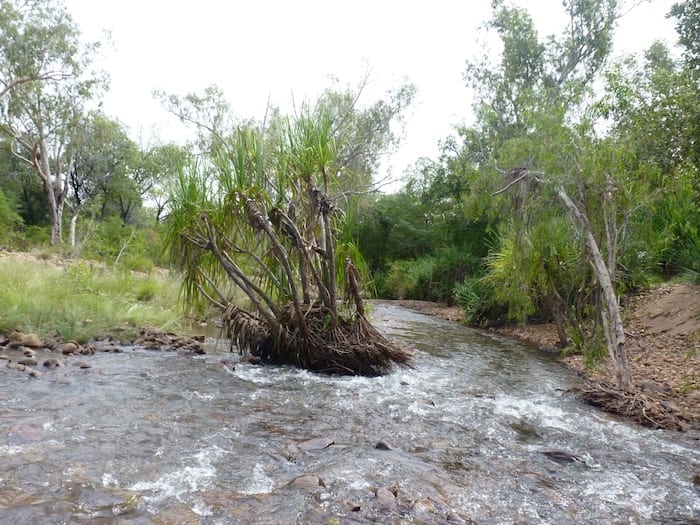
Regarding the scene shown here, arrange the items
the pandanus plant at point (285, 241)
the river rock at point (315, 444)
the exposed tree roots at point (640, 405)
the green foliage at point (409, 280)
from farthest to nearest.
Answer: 1. the green foliage at point (409, 280)
2. the pandanus plant at point (285, 241)
3. the exposed tree roots at point (640, 405)
4. the river rock at point (315, 444)

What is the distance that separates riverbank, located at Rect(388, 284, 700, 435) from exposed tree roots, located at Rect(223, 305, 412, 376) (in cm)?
247

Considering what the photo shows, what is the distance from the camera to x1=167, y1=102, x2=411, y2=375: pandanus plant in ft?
19.4

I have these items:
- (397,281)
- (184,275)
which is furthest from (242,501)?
(397,281)

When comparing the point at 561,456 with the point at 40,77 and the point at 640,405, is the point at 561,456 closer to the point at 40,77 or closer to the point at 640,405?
the point at 640,405

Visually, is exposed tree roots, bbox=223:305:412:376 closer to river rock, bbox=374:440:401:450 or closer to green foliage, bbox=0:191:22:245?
river rock, bbox=374:440:401:450

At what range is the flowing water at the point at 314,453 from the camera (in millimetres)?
2699

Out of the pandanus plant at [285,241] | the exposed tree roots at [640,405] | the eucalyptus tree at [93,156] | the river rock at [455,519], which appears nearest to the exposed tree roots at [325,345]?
the pandanus plant at [285,241]

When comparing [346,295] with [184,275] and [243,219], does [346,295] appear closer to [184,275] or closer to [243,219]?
[243,219]

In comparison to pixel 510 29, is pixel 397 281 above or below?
below

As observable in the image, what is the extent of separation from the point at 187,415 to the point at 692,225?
37.5ft

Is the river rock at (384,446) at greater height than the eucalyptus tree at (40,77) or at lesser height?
lesser

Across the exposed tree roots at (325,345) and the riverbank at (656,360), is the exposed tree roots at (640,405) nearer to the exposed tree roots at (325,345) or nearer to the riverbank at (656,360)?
→ the riverbank at (656,360)

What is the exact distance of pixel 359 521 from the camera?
259 centimetres

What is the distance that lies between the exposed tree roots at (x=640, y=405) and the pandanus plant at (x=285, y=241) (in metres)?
2.34
